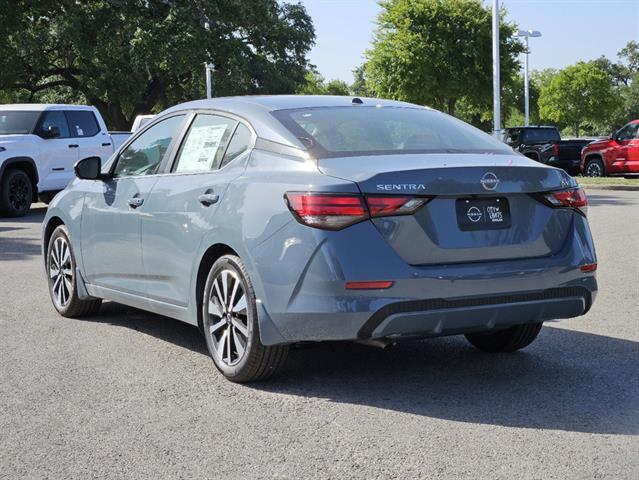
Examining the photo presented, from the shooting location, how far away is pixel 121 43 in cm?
4169

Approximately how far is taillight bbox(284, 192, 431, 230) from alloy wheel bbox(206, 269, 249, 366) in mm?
723

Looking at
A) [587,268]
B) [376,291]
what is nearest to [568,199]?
[587,268]

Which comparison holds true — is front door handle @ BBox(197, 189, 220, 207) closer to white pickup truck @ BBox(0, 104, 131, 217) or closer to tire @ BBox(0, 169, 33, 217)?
white pickup truck @ BBox(0, 104, 131, 217)

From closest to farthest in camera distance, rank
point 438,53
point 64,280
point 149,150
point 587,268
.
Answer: point 587,268
point 149,150
point 64,280
point 438,53

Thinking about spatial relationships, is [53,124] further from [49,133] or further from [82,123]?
[82,123]

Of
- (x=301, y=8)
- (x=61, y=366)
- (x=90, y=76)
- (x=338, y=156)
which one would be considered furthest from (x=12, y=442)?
(x=301, y=8)

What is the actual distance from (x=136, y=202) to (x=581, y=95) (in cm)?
9441

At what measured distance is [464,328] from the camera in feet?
17.3

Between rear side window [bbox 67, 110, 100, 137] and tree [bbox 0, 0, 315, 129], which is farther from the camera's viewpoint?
tree [bbox 0, 0, 315, 129]

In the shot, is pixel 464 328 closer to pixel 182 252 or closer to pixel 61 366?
pixel 182 252

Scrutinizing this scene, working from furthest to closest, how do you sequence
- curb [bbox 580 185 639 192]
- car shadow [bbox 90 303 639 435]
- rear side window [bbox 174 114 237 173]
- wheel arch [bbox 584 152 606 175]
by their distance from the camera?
wheel arch [bbox 584 152 606 175] < curb [bbox 580 185 639 192] < rear side window [bbox 174 114 237 173] < car shadow [bbox 90 303 639 435]

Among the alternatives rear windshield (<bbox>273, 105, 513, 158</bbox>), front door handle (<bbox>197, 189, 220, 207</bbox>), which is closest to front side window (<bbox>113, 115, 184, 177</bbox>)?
front door handle (<bbox>197, 189, 220, 207</bbox>)

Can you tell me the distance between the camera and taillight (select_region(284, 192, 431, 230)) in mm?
5102

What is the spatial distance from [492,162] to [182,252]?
1940mm
